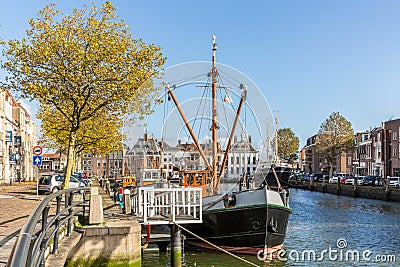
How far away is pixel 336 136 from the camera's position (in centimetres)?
8762

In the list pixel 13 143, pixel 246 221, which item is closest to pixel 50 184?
pixel 246 221

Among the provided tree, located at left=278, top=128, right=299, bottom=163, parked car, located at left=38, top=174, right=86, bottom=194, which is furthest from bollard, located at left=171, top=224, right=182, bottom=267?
tree, located at left=278, top=128, right=299, bottom=163

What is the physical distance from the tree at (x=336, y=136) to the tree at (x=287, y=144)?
40.6 metres

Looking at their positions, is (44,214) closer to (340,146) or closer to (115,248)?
(115,248)

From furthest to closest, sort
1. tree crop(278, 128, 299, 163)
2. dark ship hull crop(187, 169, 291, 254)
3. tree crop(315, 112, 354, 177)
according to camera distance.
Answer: tree crop(278, 128, 299, 163) → tree crop(315, 112, 354, 177) → dark ship hull crop(187, 169, 291, 254)

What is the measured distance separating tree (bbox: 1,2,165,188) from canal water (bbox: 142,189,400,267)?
335 inches

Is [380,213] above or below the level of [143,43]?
below

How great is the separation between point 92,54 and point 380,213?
27.3m

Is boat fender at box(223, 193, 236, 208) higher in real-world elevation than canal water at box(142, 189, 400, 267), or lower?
higher

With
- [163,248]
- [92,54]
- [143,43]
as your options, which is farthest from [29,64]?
[163,248]

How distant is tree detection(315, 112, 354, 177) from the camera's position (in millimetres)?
87062

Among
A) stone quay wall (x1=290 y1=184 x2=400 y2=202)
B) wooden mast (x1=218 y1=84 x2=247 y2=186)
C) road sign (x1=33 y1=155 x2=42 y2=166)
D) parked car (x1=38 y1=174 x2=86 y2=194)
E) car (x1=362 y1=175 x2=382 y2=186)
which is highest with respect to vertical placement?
wooden mast (x1=218 y1=84 x2=247 y2=186)

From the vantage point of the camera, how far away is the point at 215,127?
2341cm

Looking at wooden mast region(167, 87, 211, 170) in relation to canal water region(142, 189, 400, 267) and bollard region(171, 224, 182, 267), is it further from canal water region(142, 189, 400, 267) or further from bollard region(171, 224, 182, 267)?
bollard region(171, 224, 182, 267)
